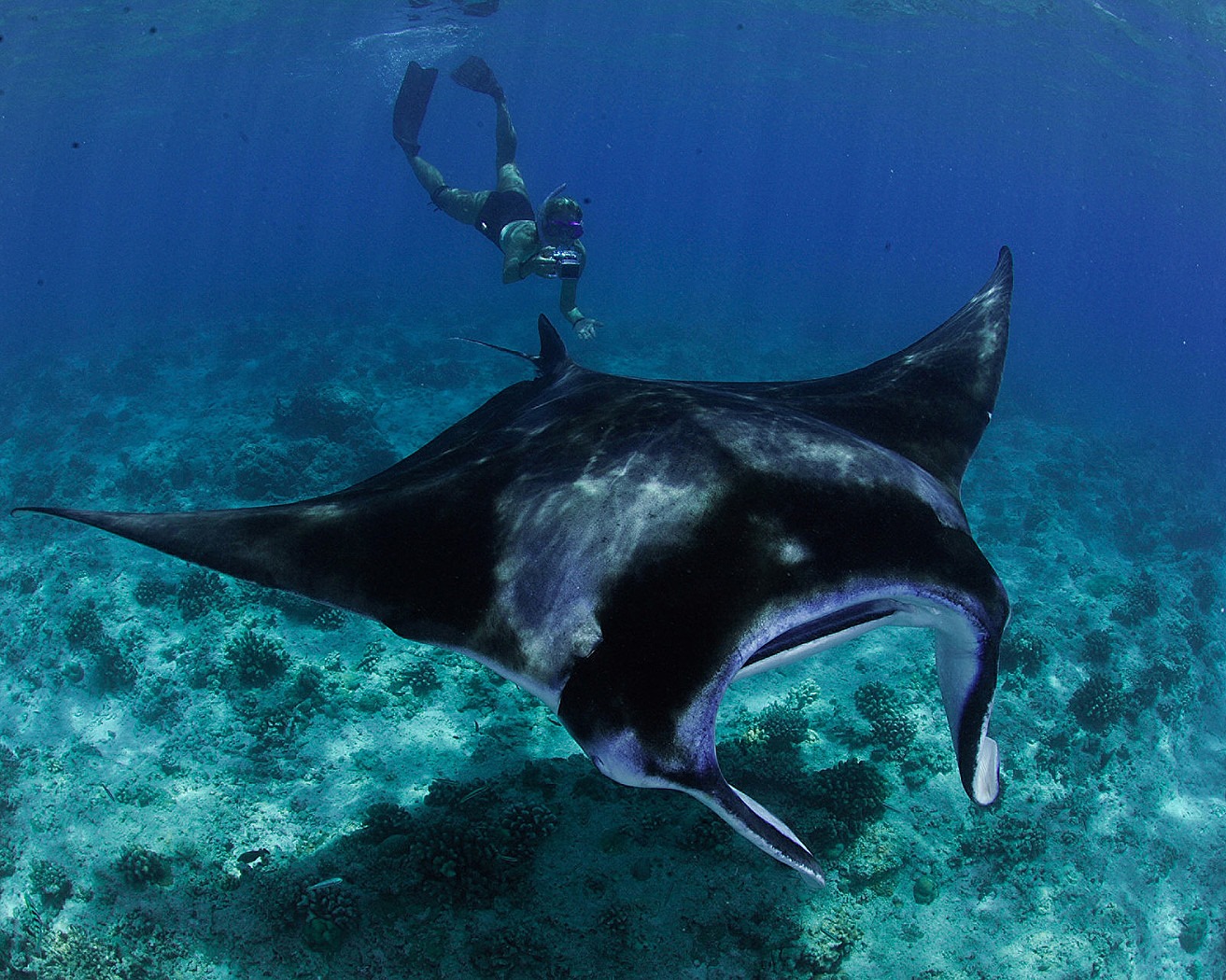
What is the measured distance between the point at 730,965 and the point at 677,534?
13.0ft

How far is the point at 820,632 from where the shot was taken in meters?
2.87

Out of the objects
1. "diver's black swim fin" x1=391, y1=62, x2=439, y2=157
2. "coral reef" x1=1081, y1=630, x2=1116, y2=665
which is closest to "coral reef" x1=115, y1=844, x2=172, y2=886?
"coral reef" x1=1081, y1=630, x2=1116, y2=665

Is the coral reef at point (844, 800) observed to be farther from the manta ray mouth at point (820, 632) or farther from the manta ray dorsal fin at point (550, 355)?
the manta ray dorsal fin at point (550, 355)

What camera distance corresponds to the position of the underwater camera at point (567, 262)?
40.1 feet

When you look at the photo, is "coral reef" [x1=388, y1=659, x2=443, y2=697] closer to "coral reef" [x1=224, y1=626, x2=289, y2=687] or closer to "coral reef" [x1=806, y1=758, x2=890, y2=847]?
"coral reef" [x1=224, y1=626, x2=289, y2=687]

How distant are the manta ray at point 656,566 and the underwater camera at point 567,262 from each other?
9159mm

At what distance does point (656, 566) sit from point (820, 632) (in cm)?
80

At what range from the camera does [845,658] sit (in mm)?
10055

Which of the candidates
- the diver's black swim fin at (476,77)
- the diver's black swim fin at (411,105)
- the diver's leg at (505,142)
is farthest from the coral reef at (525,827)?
the diver's black swim fin at (476,77)

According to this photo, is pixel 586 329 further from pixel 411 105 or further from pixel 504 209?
pixel 411 105

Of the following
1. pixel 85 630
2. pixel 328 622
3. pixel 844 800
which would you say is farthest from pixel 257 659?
pixel 844 800

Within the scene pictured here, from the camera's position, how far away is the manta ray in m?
2.29

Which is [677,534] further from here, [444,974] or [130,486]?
[130,486]

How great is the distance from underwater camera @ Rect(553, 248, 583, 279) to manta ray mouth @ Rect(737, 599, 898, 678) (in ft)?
34.4
